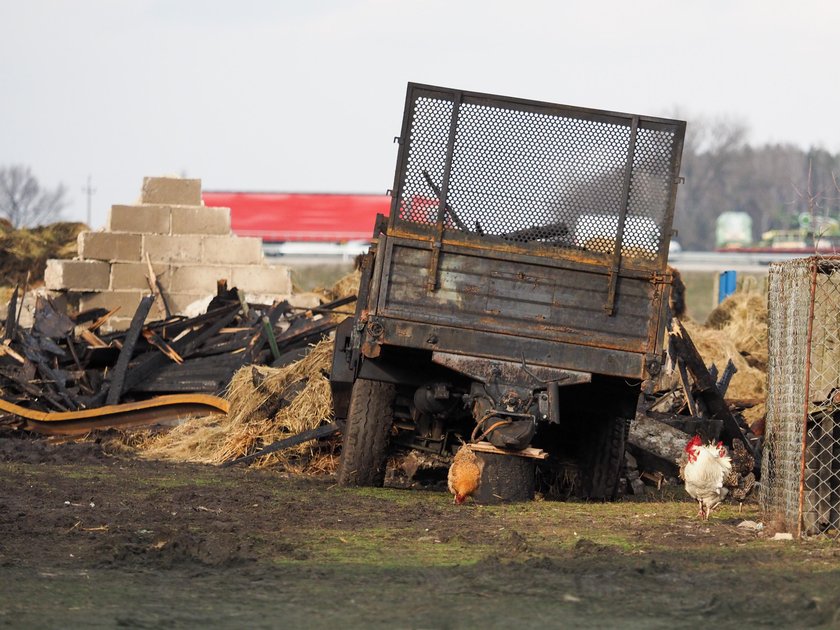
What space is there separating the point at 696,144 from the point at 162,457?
92.9 m

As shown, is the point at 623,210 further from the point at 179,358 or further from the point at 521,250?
the point at 179,358

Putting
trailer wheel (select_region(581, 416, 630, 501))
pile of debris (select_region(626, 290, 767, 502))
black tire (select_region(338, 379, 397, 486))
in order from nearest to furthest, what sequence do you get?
1. black tire (select_region(338, 379, 397, 486))
2. trailer wheel (select_region(581, 416, 630, 501))
3. pile of debris (select_region(626, 290, 767, 502))

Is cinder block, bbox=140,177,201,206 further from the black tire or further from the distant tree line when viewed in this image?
the distant tree line

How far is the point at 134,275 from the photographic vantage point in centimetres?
1997

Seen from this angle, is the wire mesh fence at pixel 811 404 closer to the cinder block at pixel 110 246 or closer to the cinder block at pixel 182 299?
the cinder block at pixel 182 299

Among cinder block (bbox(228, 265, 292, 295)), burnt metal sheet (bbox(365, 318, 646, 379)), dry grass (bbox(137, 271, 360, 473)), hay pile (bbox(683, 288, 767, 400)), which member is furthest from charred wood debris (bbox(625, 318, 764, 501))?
cinder block (bbox(228, 265, 292, 295))

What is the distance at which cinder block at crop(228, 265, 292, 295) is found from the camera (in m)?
20.4

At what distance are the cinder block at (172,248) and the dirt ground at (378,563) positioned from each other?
33.0 ft

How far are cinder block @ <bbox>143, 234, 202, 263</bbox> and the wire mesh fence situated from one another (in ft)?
43.8

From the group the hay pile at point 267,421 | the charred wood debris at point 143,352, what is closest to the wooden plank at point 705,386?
the hay pile at point 267,421

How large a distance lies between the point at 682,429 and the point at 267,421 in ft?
13.4

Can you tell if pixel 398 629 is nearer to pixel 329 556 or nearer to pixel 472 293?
pixel 329 556

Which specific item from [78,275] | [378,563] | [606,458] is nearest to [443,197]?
[606,458]

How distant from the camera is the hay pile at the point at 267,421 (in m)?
12.3
